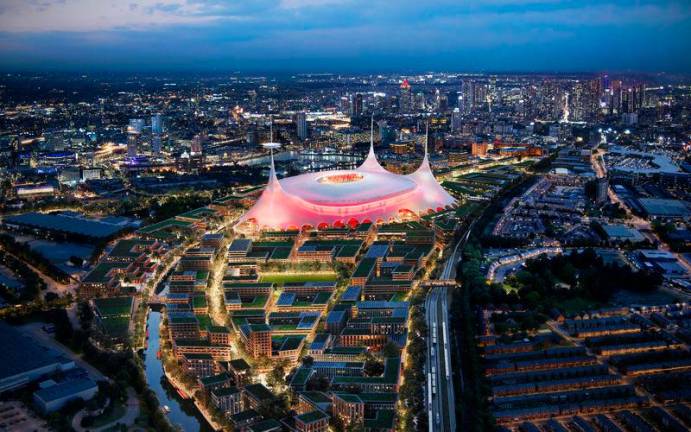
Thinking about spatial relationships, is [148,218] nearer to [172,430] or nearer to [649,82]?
[172,430]

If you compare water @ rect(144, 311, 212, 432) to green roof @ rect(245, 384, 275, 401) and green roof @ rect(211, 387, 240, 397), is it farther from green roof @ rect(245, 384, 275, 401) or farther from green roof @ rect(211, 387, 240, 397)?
green roof @ rect(245, 384, 275, 401)

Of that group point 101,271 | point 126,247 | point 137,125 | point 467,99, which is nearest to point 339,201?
point 126,247

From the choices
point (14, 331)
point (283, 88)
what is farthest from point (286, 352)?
point (283, 88)

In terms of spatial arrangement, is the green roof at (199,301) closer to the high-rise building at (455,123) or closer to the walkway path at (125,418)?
the walkway path at (125,418)

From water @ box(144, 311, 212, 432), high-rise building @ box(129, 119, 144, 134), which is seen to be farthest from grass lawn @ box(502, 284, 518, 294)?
high-rise building @ box(129, 119, 144, 134)

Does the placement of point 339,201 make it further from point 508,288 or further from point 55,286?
point 55,286
